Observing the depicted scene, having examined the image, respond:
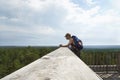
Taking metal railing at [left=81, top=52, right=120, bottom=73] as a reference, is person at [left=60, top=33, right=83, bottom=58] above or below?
above

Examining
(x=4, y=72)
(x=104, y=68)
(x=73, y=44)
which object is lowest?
(x=4, y=72)

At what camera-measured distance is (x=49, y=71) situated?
1733 millimetres

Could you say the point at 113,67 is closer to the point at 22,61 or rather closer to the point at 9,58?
the point at 22,61

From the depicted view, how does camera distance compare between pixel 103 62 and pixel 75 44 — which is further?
pixel 103 62

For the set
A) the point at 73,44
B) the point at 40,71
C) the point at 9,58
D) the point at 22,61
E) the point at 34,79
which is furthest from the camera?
the point at 9,58

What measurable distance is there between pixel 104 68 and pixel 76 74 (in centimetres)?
914

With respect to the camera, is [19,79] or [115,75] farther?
[115,75]

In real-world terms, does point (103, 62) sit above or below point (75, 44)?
below

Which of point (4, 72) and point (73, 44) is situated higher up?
point (73, 44)

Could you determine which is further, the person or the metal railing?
the metal railing

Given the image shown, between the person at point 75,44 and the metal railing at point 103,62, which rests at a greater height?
the person at point 75,44

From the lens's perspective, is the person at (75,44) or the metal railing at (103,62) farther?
the metal railing at (103,62)

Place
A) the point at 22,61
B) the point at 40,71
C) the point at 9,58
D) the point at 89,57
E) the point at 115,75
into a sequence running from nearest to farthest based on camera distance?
the point at 40,71
the point at 115,75
the point at 89,57
the point at 22,61
the point at 9,58

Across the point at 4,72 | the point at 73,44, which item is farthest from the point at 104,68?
the point at 4,72
